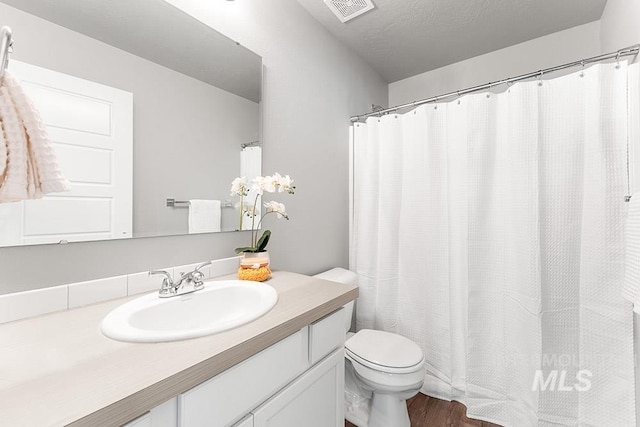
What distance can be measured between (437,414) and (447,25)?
2.42m

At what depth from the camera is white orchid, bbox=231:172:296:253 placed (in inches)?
48.7

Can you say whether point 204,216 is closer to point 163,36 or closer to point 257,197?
point 257,197

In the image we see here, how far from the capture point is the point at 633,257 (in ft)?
3.10

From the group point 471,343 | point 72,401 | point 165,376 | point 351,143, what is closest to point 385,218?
point 351,143

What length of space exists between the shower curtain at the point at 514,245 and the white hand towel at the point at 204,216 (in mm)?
1077

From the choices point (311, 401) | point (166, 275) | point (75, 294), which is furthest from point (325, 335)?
point (75, 294)

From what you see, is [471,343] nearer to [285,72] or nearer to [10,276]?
[285,72]

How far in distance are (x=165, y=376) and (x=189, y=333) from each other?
152 mm

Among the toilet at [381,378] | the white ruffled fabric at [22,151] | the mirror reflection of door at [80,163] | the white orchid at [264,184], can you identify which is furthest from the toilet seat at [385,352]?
the white ruffled fabric at [22,151]

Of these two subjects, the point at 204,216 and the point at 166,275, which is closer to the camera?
the point at 166,275

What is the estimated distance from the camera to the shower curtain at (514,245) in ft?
4.13

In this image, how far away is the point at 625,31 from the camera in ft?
4.33

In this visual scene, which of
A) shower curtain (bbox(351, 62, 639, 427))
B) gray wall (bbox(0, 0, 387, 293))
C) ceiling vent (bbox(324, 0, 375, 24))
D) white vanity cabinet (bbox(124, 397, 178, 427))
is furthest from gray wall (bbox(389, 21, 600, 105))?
white vanity cabinet (bbox(124, 397, 178, 427))

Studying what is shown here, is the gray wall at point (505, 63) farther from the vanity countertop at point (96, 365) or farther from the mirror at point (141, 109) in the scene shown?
the vanity countertop at point (96, 365)
